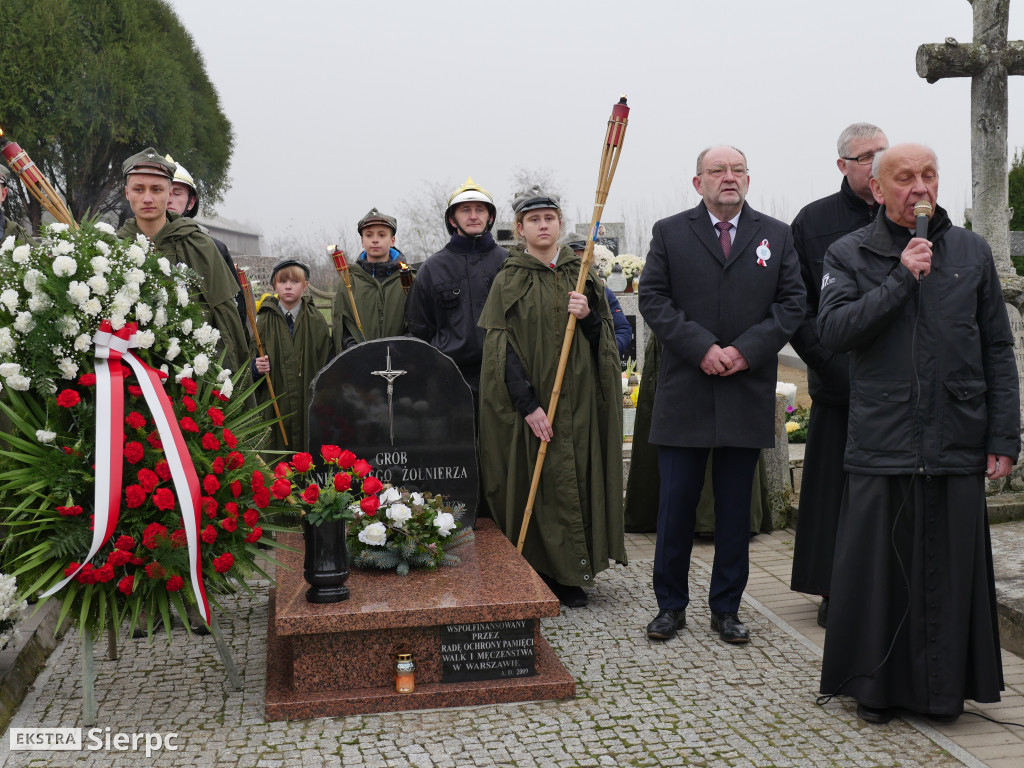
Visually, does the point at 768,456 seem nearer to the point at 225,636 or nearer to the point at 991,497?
the point at 991,497

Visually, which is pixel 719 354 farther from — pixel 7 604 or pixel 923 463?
pixel 7 604

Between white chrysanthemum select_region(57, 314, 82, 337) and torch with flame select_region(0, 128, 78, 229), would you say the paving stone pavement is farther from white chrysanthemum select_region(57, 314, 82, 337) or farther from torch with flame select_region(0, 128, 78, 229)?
torch with flame select_region(0, 128, 78, 229)

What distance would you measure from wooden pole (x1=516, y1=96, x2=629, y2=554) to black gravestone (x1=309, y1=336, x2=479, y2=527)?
0.34 meters

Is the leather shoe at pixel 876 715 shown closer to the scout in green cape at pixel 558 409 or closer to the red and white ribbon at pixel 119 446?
the scout in green cape at pixel 558 409

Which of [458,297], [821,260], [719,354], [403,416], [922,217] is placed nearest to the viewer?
[922,217]

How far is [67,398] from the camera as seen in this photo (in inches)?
155

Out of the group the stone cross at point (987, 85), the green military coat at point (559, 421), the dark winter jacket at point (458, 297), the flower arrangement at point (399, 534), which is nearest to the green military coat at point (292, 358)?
the dark winter jacket at point (458, 297)

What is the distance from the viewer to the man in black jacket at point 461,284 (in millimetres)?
6223

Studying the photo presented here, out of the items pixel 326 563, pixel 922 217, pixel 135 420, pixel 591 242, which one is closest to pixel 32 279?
pixel 135 420

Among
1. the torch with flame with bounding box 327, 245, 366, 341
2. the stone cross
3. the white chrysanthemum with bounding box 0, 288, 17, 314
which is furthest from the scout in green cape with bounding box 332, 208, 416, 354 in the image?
the stone cross

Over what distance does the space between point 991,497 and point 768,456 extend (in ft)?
4.63

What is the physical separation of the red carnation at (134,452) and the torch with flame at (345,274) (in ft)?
7.83

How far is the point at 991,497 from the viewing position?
6.46 m

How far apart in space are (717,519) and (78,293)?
297 cm
